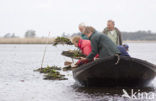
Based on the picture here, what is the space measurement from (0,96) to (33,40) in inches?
2106

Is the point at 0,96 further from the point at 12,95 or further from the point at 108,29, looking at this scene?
the point at 108,29

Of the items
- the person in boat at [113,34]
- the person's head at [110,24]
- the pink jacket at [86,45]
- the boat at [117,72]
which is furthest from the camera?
the person in boat at [113,34]

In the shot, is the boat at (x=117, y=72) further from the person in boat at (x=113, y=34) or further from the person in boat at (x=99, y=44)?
the person in boat at (x=113, y=34)

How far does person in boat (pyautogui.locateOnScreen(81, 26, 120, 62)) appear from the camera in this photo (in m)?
11.8

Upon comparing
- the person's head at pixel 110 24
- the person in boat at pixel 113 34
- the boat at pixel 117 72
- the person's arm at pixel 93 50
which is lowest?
the boat at pixel 117 72

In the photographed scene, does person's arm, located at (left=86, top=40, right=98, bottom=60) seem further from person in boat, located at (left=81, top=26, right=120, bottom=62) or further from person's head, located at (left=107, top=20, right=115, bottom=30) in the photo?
person's head, located at (left=107, top=20, right=115, bottom=30)

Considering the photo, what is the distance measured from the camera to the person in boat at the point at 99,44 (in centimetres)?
1177

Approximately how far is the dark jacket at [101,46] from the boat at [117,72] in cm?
31

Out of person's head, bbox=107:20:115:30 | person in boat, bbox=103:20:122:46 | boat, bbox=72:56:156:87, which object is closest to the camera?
boat, bbox=72:56:156:87

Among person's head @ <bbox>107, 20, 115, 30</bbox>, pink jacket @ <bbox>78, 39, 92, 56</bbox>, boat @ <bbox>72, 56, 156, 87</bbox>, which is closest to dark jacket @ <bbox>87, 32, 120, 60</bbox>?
boat @ <bbox>72, 56, 156, 87</bbox>

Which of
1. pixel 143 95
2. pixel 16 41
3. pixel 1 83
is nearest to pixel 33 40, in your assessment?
pixel 16 41

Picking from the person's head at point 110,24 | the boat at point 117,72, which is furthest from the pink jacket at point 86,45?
the person's head at point 110,24

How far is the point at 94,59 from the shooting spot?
12453 mm

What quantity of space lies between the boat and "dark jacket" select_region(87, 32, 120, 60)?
0.31m
